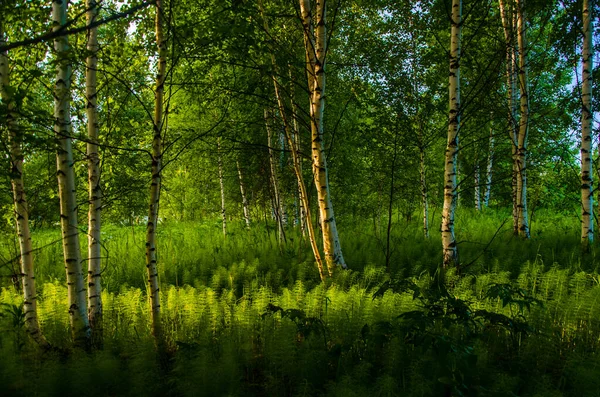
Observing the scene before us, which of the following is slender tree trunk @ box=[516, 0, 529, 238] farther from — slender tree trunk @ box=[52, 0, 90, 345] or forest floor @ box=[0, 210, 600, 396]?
slender tree trunk @ box=[52, 0, 90, 345]

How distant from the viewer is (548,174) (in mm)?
15797

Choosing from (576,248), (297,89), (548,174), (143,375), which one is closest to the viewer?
(143,375)

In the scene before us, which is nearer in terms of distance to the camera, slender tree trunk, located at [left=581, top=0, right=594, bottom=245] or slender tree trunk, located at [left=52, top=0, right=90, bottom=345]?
slender tree trunk, located at [left=52, top=0, right=90, bottom=345]

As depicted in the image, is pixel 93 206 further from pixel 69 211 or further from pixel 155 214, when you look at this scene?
pixel 155 214

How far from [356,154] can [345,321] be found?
9883 millimetres

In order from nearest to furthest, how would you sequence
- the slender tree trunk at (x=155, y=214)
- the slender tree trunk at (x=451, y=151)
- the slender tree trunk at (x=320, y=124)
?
1. the slender tree trunk at (x=155, y=214)
2. the slender tree trunk at (x=320, y=124)
3. the slender tree trunk at (x=451, y=151)

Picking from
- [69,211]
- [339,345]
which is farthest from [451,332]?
[69,211]

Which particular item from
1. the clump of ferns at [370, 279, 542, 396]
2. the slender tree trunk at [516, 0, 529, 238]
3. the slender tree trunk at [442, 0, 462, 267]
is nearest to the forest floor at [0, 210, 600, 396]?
the clump of ferns at [370, 279, 542, 396]

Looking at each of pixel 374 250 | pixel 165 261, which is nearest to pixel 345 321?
pixel 374 250

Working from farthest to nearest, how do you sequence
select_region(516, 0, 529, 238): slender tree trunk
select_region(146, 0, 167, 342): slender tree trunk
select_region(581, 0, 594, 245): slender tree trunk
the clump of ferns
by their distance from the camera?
select_region(516, 0, 529, 238): slender tree trunk
select_region(581, 0, 594, 245): slender tree trunk
select_region(146, 0, 167, 342): slender tree trunk
the clump of ferns

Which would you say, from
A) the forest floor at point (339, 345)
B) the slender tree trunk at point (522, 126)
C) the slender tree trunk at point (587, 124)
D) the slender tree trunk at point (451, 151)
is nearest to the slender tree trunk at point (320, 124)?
the forest floor at point (339, 345)

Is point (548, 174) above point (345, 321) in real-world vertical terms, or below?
above

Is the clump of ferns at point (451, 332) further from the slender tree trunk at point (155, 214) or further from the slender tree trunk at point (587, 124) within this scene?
the slender tree trunk at point (587, 124)

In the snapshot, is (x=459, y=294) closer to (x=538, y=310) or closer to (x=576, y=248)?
(x=538, y=310)
